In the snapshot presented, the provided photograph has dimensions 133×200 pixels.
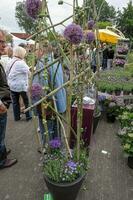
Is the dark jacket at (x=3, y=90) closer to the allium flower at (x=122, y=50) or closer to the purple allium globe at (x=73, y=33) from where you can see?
the purple allium globe at (x=73, y=33)

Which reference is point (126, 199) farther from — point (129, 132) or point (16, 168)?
point (16, 168)

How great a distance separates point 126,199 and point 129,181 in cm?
41

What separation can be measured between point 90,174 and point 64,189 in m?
0.96

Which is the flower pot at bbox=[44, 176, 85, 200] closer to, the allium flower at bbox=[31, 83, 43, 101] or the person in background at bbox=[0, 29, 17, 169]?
the allium flower at bbox=[31, 83, 43, 101]

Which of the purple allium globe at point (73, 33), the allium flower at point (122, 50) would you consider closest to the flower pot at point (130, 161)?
the purple allium globe at point (73, 33)

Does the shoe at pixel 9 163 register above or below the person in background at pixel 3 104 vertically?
below

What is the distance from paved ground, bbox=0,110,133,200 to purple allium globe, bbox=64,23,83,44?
2034 mm

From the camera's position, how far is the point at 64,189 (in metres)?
2.81

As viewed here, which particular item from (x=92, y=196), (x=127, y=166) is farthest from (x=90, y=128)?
(x=92, y=196)

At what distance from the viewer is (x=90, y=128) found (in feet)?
14.0

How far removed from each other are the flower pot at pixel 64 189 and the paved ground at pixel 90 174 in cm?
38

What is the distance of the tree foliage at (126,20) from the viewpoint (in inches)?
1578

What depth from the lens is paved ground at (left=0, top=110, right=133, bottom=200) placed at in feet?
10.8

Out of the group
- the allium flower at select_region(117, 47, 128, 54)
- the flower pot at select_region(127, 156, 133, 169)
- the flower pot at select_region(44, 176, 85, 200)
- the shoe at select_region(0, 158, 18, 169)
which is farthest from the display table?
the allium flower at select_region(117, 47, 128, 54)
